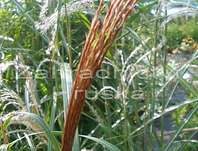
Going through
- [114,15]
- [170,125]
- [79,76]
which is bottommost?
[170,125]

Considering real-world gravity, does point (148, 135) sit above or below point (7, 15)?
below

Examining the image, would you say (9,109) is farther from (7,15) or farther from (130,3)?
(130,3)

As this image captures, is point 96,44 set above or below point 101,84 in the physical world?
above

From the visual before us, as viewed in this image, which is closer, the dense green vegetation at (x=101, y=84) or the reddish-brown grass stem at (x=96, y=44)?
the reddish-brown grass stem at (x=96, y=44)

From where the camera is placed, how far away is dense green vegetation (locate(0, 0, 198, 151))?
1243 millimetres

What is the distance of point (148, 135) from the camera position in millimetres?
1520

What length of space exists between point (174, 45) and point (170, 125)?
13.8 feet

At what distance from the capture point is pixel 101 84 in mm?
Answer: 1764

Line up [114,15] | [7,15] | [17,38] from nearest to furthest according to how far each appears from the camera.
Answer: [114,15] → [17,38] → [7,15]

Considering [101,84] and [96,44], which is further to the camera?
[101,84]

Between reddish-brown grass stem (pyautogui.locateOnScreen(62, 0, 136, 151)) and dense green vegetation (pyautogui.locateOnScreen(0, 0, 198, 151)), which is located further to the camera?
dense green vegetation (pyautogui.locateOnScreen(0, 0, 198, 151))

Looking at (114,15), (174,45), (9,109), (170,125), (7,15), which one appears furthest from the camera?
(174,45)

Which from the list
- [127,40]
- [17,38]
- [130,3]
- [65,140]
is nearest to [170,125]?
[127,40]

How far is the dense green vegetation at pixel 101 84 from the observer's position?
124cm
